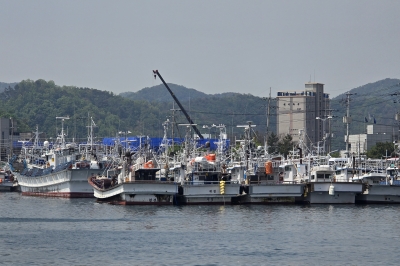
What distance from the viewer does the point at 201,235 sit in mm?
69062

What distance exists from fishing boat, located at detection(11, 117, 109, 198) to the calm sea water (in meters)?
19.8

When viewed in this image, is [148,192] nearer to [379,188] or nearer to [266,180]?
[266,180]

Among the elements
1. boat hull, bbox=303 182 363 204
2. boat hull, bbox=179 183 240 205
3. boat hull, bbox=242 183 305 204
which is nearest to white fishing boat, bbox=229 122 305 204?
boat hull, bbox=242 183 305 204

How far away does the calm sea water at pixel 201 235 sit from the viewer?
57.9m

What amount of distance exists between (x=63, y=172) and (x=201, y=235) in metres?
51.0

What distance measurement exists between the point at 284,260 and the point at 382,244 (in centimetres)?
1053

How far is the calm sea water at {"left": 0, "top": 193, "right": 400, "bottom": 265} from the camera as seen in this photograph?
5794 centimetres

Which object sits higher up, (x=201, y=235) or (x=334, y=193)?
(x=334, y=193)

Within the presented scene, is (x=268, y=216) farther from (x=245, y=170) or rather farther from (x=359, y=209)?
(x=245, y=170)

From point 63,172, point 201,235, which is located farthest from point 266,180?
point 201,235

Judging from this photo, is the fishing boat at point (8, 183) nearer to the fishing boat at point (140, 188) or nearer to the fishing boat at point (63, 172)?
the fishing boat at point (63, 172)

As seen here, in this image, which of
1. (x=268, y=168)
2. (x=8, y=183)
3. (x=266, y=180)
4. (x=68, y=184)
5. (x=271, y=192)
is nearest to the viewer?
(x=271, y=192)

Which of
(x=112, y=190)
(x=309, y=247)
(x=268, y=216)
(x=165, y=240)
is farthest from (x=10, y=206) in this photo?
(x=309, y=247)

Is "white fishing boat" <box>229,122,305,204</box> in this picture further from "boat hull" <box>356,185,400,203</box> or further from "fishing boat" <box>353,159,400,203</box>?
"boat hull" <box>356,185,400,203</box>
